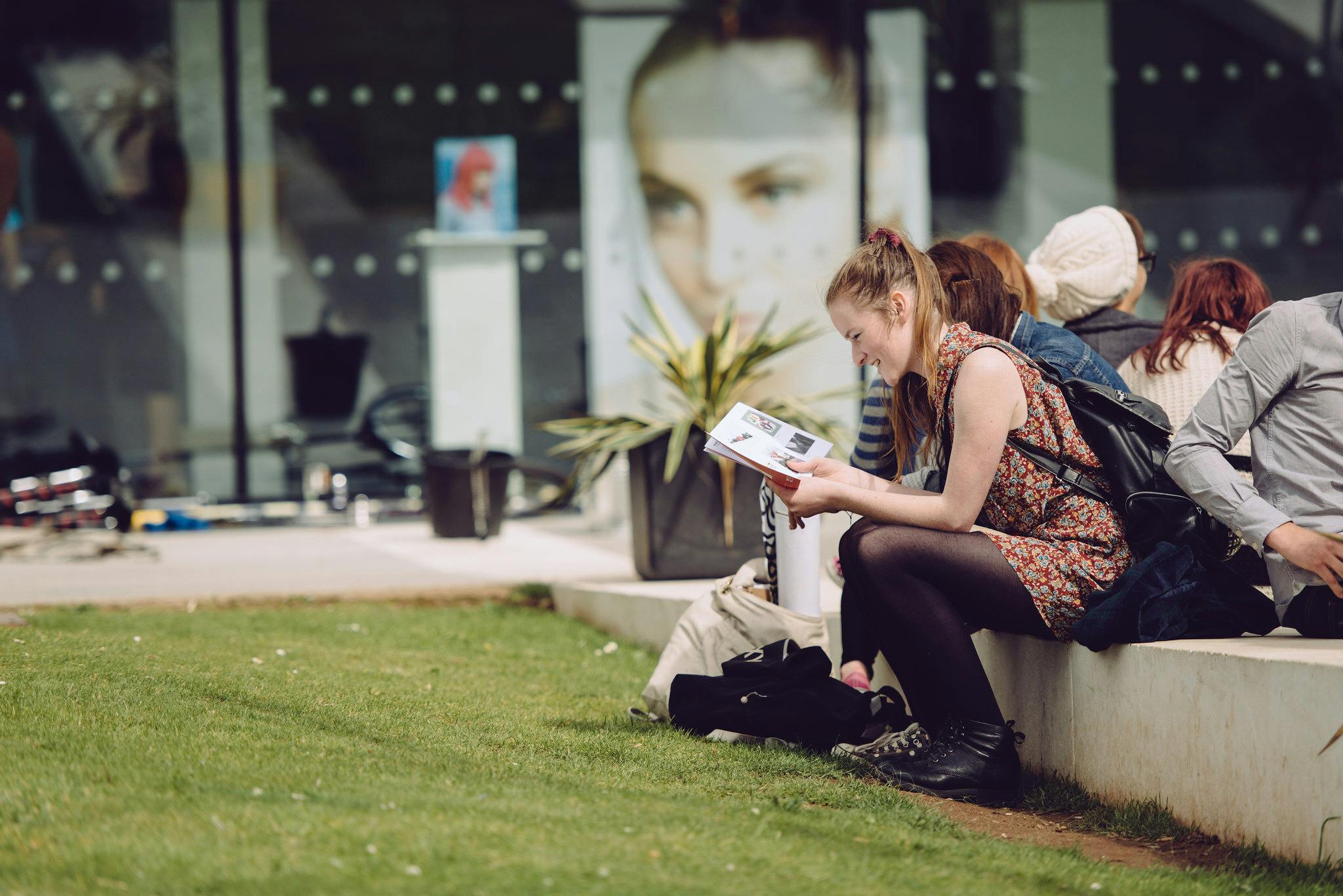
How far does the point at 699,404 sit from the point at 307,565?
2.88 metres

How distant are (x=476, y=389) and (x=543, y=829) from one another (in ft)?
28.8

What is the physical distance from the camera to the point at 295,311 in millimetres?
11336

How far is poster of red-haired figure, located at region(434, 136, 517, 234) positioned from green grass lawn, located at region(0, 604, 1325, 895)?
6.98 meters

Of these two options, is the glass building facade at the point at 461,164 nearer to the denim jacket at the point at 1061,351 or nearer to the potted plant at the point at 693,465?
the potted plant at the point at 693,465

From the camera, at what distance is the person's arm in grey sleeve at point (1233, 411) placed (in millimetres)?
3219

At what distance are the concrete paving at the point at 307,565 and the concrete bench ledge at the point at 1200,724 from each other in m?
3.28

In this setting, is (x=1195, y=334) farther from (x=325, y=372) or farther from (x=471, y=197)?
(x=325, y=372)

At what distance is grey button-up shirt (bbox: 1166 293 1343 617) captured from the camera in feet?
10.6

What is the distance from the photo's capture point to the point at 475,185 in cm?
1147

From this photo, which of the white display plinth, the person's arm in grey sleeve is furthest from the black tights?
the white display plinth

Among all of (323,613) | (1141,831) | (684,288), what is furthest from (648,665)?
(684,288)

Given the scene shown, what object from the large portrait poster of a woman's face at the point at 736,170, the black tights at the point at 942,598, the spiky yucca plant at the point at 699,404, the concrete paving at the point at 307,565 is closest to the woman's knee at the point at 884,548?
the black tights at the point at 942,598

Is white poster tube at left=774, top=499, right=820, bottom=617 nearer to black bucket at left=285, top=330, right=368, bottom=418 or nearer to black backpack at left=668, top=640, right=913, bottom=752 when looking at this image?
black backpack at left=668, top=640, right=913, bottom=752

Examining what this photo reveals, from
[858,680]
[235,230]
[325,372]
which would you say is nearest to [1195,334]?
[858,680]
